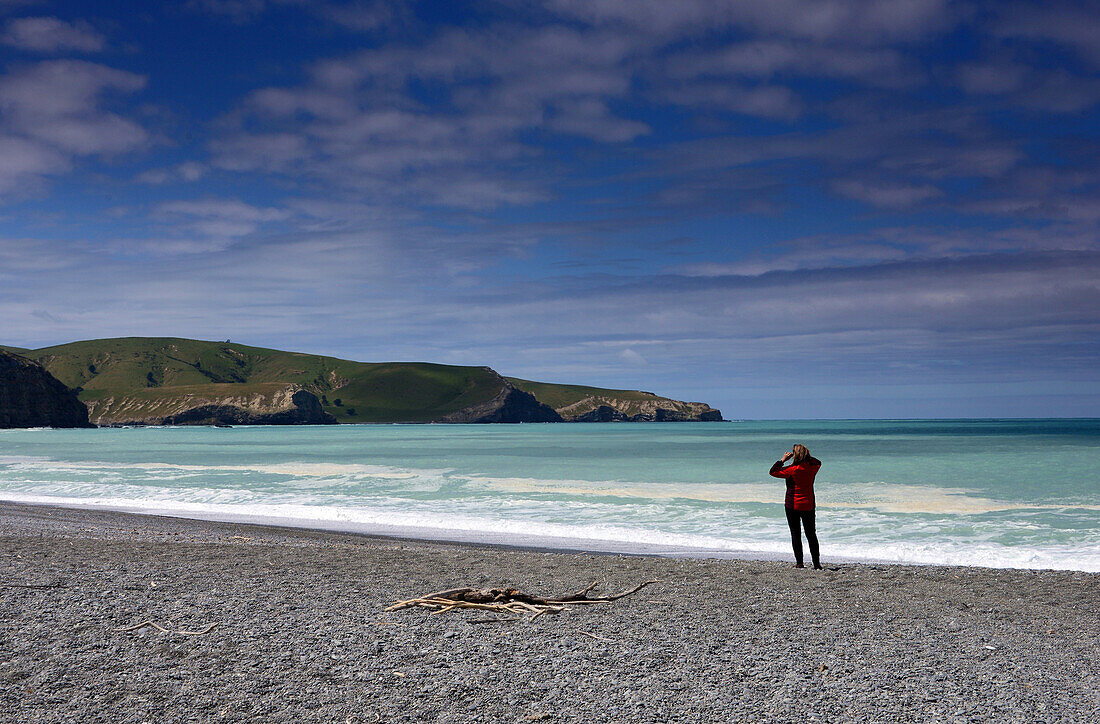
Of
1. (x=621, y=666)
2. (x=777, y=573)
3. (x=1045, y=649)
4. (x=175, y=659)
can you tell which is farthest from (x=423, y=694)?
(x=777, y=573)

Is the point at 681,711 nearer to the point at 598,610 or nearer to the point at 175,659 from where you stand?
the point at 598,610

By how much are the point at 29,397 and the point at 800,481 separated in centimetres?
19460

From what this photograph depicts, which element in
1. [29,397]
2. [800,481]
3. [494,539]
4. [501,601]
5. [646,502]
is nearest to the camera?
[501,601]

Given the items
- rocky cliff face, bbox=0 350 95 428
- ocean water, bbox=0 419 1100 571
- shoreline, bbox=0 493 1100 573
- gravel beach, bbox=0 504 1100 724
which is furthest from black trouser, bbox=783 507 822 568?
rocky cliff face, bbox=0 350 95 428

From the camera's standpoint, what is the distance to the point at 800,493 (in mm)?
11133

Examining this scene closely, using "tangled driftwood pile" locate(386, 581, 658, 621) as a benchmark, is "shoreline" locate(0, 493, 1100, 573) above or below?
below

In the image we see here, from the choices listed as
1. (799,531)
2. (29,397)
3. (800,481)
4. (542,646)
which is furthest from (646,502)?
(29,397)

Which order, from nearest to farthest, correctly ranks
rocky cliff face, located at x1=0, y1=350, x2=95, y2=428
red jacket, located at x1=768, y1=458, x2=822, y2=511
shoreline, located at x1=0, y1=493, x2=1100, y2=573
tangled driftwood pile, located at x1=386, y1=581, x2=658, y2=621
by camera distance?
tangled driftwood pile, located at x1=386, y1=581, x2=658, y2=621
red jacket, located at x1=768, y1=458, x2=822, y2=511
shoreline, located at x1=0, y1=493, x2=1100, y2=573
rocky cliff face, located at x1=0, y1=350, x2=95, y2=428

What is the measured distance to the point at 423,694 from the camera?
550 centimetres

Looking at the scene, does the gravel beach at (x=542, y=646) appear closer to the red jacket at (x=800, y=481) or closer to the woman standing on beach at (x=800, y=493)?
the woman standing on beach at (x=800, y=493)

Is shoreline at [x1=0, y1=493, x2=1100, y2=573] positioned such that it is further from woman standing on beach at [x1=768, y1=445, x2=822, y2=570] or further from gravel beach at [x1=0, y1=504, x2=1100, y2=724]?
gravel beach at [x1=0, y1=504, x2=1100, y2=724]

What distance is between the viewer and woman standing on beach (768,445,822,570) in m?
11.0

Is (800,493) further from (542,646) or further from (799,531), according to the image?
(542,646)

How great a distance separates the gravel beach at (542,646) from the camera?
17.3 feet
